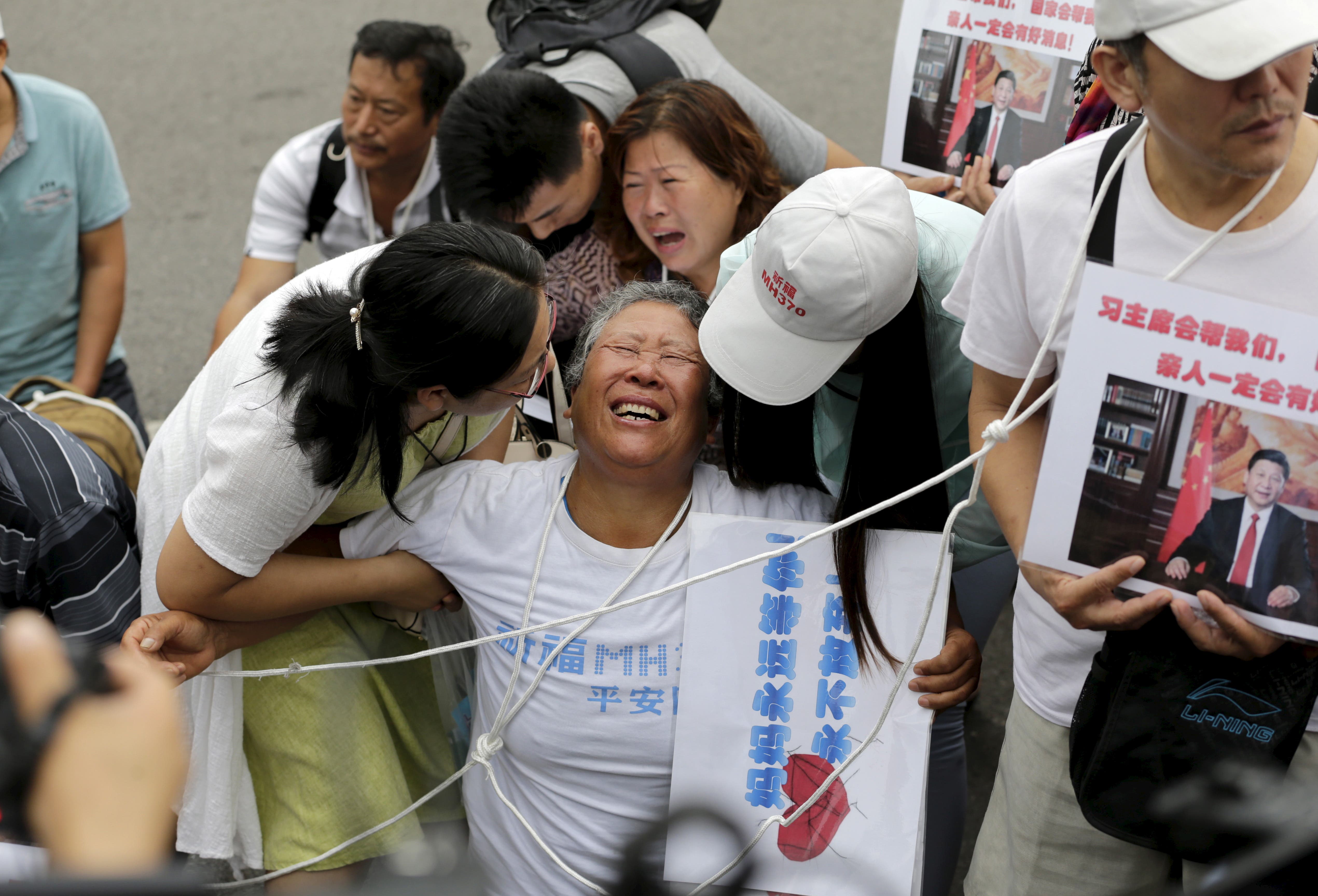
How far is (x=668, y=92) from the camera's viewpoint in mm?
2324

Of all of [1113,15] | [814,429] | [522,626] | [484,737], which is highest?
[1113,15]

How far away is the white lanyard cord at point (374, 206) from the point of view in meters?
2.90

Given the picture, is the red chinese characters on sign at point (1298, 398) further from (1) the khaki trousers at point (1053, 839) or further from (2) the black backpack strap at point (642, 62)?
(2) the black backpack strap at point (642, 62)

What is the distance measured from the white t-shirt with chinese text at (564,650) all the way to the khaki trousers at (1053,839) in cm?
47

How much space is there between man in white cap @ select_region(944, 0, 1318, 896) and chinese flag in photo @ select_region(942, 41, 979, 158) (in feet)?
2.66

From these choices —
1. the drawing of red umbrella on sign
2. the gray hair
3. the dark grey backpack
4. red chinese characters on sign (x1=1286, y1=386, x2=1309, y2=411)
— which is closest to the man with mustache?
the dark grey backpack

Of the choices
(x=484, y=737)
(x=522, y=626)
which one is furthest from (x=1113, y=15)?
(x=484, y=737)

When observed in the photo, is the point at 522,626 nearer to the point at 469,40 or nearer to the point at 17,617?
the point at 17,617

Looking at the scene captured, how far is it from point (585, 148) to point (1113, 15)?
1.38 meters

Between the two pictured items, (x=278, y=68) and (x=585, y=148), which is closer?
(x=585, y=148)

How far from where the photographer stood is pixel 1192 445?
120 centimetres

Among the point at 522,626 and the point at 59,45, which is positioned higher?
the point at 59,45

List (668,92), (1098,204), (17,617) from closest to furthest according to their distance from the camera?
(17,617)
(1098,204)
(668,92)

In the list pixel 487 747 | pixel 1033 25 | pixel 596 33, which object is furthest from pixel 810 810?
pixel 596 33
